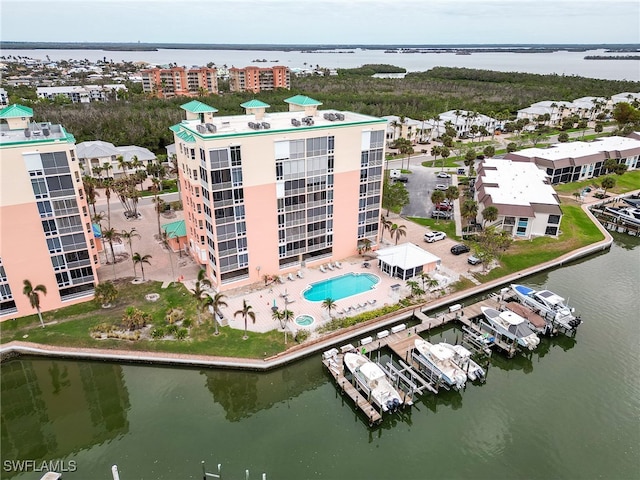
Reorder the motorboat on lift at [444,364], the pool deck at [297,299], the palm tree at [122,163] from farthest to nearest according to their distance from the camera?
the palm tree at [122,163] < the pool deck at [297,299] < the motorboat on lift at [444,364]

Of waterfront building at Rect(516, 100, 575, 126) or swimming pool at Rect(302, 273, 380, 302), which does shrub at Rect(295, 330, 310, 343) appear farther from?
waterfront building at Rect(516, 100, 575, 126)

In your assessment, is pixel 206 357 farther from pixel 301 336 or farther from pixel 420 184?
pixel 420 184

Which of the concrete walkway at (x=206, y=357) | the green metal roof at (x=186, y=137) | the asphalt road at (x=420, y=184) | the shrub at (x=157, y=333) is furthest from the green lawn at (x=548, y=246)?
the green metal roof at (x=186, y=137)

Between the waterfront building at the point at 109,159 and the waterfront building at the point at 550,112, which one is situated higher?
the waterfront building at the point at 550,112

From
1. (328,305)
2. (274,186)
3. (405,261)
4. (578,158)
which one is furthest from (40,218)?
(578,158)

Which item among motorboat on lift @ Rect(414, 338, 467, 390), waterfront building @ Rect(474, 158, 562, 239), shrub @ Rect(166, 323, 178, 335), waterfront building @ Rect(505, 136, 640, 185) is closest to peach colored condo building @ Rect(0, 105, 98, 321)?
shrub @ Rect(166, 323, 178, 335)

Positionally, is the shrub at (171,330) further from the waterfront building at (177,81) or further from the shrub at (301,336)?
the waterfront building at (177,81)
